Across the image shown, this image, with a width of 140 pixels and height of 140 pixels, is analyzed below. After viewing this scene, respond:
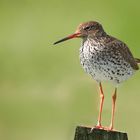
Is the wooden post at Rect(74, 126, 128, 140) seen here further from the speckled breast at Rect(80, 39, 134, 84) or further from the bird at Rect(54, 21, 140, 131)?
the speckled breast at Rect(80, 39, 134, 84)

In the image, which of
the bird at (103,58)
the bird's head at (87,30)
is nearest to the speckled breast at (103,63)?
the bird at (103,58)

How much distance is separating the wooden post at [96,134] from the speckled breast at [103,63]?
6.48 ft

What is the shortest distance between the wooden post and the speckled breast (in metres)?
1.98

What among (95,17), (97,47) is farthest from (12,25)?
(97,47)

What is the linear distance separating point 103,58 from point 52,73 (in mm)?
5775

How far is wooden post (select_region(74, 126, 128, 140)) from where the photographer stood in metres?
9.03

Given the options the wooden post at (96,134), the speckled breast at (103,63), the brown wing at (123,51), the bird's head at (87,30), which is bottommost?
the wooden post at (96,134)

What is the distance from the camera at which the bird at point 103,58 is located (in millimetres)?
11007

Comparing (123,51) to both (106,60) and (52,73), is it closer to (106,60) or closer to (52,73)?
(106,60)

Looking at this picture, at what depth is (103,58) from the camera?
11016mm

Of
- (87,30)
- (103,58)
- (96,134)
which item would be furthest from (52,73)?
(96,134)

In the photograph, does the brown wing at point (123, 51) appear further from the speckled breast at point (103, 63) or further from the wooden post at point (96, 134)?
the wooden post at point (96, 134)

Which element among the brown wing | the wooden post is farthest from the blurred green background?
the wooden post

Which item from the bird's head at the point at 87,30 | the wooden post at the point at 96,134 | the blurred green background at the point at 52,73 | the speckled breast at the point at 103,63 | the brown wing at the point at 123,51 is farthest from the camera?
the blurred green background at the point at 52,73
